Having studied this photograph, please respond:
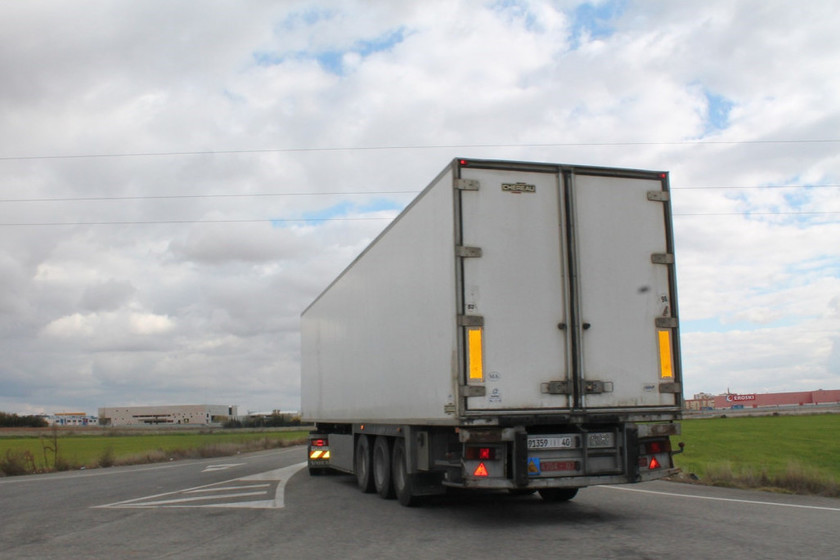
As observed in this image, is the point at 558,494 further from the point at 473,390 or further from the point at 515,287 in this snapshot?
the point at 515,287

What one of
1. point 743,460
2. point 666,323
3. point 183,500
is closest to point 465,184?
point 666,323

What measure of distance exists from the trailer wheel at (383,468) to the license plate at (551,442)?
13.4 ft

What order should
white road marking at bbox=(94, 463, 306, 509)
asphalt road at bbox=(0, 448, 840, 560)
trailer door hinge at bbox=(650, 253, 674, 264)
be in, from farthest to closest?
white road marking at bbox=(94, 463, 306, 509)
trailer door hinge at bbox=(650, 253, 674, 264)
asphalt road at bbox=(0, 448, 840, 560)

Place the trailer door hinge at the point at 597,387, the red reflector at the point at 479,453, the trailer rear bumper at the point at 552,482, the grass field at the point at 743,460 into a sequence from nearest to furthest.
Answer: the trailer rear bumper at the point at 552,482, the red reflector at the point at 479,453, the trailer door hinge at the point at 597,387, the grass field at the point at 743,460

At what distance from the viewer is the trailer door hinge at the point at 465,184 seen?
375 inches

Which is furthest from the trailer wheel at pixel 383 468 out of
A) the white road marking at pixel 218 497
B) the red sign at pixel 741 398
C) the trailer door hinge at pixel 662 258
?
the red sign at pixel 741 398

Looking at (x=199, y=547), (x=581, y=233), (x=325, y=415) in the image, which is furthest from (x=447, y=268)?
(x=325, y=415)

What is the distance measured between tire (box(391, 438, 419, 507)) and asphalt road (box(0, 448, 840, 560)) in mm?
174

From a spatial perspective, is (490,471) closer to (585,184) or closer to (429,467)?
(429,467)

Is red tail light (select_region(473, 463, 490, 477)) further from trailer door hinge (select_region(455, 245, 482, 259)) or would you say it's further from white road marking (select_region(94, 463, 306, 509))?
white road marking (select_region(94, 463, 306, 509))

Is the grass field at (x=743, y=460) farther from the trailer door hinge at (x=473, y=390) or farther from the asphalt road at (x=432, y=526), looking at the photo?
the trailer door hinge at (x=473, y=390)

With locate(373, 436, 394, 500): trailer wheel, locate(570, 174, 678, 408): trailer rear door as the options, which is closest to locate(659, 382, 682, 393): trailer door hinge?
locate(570, 174, 678, 408): trailer rear door

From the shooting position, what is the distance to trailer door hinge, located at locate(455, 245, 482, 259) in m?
9.35

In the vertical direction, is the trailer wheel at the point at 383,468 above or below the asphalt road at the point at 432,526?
above
